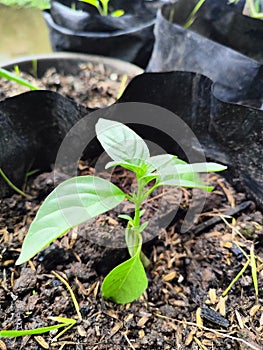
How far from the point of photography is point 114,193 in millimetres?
545

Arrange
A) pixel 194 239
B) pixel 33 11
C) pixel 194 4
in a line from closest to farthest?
pixel 194 239 → pixel 194 4 → pixel 33 11

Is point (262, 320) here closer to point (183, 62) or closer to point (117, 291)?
point (117, 291)

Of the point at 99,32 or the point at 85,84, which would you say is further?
the point at 99,32

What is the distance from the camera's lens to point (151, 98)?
785 millimetres

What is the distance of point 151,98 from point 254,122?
22cm

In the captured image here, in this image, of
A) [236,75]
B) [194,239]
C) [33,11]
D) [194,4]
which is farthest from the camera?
[33,11]

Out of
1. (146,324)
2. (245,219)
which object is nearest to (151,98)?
(245,219)

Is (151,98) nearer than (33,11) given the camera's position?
Yes

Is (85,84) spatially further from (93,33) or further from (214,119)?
(214,119)

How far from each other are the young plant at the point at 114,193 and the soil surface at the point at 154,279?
61 millimetres

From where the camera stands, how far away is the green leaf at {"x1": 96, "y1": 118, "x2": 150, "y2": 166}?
55 cm

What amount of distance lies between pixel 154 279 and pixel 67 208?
284 mm

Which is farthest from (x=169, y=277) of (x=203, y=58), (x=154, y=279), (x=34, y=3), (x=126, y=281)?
(x=34, y=3)

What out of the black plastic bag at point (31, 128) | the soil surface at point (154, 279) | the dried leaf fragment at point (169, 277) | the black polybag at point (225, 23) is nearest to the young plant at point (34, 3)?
the black polybag at point (225, 23)
